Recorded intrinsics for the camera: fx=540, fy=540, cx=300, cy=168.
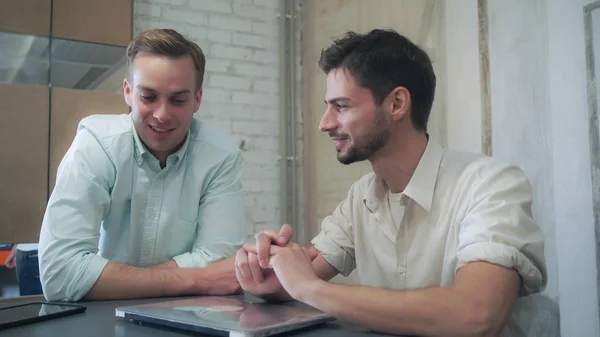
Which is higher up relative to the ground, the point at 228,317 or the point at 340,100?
the point at 340,100

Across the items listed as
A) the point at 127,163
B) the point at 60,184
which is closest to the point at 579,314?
the point at 127,163

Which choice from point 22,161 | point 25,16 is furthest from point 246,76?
point 22,161

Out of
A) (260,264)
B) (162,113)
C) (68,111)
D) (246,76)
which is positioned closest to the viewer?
(260,264)

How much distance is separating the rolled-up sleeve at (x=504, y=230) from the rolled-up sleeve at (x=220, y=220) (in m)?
0.70

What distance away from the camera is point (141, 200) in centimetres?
154

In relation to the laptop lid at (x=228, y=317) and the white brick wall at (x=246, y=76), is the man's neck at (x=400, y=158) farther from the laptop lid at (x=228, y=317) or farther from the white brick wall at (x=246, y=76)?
the white brick wall at (x=246, y=76)

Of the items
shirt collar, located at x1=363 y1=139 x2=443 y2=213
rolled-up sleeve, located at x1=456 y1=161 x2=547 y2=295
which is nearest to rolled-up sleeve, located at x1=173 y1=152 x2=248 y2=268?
shirt collar, located at x1=363 y1=139 x2=443 y2=213

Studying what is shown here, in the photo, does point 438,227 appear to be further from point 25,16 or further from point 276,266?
point 25,16

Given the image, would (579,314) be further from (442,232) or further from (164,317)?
(164,317)

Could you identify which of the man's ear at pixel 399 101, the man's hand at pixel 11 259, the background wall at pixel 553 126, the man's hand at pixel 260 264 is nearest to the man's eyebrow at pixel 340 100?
the man's ear at pixel 399 101

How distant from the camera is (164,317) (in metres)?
0.88

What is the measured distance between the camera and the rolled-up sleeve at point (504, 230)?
0.96 metres

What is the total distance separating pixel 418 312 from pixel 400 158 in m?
0.52

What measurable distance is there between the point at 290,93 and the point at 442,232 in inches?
87.4
